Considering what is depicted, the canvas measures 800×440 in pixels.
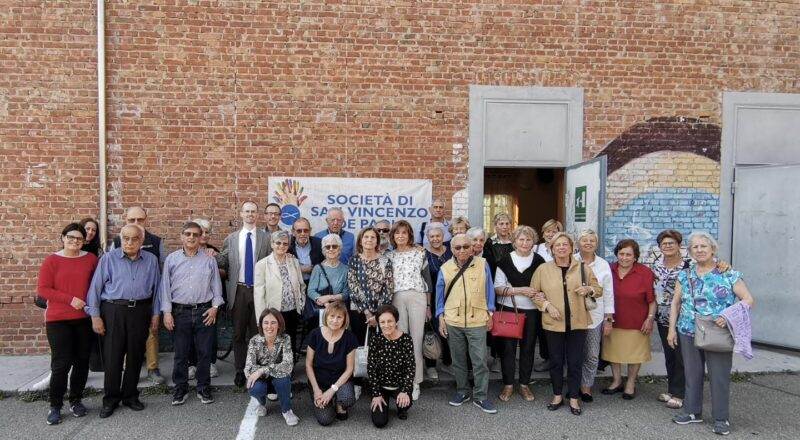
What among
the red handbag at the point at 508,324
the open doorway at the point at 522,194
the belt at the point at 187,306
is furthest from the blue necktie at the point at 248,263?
the open doorway at the point at 522,194

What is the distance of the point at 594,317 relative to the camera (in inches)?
187

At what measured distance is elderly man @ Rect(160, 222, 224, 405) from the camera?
4.62m

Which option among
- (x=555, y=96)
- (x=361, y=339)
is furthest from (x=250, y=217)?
(x=555, y=96)

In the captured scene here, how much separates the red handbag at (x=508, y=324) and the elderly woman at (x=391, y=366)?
88 centimetres

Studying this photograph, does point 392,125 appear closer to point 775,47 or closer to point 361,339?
point 361,339

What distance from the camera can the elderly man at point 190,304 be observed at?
462cm

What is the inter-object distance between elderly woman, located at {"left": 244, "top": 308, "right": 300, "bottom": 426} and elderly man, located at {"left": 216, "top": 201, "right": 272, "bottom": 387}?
0.68m

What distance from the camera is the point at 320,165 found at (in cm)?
655

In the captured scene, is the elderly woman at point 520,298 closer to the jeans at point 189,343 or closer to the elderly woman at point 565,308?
the elderly woman at point 565,308

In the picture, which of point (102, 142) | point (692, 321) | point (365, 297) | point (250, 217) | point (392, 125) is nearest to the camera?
point (692, 321)

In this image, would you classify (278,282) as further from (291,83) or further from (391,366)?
(291,83)

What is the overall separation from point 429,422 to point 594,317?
1874 mm

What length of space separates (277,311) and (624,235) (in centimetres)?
487

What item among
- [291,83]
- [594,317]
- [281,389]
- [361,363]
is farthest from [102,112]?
[594,317]
